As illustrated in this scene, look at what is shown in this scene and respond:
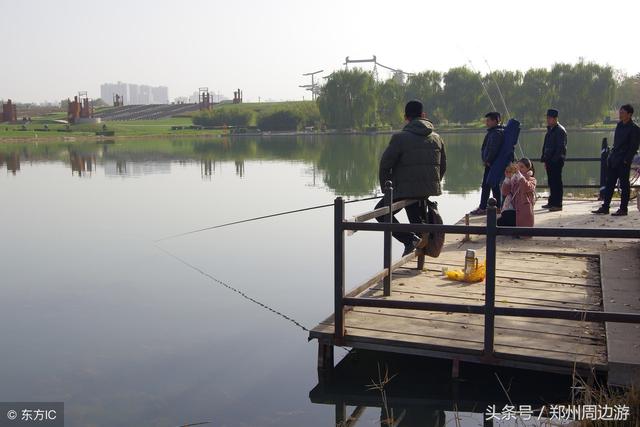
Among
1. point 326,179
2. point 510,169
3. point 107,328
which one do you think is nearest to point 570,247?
point 510,169

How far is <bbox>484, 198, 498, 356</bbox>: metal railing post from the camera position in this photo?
5543 mm

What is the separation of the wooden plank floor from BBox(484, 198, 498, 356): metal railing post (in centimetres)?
15

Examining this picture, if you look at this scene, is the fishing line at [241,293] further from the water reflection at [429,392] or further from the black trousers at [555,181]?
the black trousers at [555,181]

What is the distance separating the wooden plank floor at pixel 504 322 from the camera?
19.2ft

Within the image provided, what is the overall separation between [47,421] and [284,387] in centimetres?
199

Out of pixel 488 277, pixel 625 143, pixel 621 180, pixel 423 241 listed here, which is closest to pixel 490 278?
pixel 488 277

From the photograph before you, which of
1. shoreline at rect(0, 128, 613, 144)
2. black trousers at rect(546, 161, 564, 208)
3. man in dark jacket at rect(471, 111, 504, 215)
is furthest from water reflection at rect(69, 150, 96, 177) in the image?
shoreline at rect(0, 128, 613, 144)

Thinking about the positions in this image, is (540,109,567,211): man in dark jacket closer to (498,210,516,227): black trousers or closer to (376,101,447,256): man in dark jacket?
(498,210,516,227): black trousers

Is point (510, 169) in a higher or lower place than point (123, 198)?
higher

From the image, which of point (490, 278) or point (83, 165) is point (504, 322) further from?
point (83, 165)

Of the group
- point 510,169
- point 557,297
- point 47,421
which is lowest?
point 47,421

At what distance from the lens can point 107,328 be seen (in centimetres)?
862

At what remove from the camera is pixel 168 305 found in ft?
31.5

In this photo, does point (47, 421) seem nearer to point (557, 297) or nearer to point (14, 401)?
point (14, 401)
